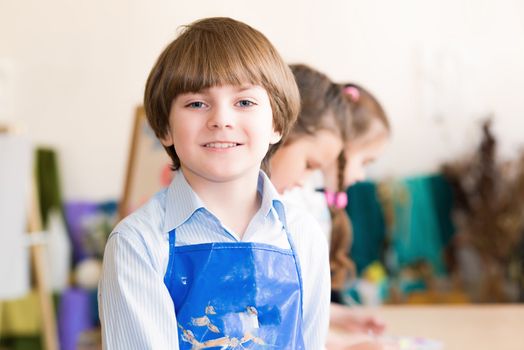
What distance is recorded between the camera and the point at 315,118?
1769 mm

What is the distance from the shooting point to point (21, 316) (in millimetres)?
4004

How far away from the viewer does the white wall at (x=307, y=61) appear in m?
4.35

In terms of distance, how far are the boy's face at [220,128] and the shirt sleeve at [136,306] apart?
135 mm

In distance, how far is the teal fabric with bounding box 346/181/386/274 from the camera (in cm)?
396

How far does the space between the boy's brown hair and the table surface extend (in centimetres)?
88

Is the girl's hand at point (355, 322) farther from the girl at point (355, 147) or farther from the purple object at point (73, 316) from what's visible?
the purple object at point (73, 316)

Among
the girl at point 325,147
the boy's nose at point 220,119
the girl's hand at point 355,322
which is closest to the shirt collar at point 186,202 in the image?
the boy's nose at point 220,119

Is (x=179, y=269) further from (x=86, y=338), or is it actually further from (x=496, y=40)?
(x=496, y=40)

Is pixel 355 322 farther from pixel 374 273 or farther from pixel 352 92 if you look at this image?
pixel 374 273

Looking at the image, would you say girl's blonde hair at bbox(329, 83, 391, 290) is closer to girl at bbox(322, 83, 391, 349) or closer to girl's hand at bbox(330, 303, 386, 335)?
girl at bbox(322, 83, 391, 349)

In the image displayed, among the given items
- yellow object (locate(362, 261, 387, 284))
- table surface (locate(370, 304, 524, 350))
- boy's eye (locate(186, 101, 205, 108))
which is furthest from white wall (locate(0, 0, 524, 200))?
boy's eye (locate(186, 101, 205, 108))

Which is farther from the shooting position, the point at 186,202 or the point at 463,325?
the point at 463,325

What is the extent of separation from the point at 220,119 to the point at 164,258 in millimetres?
186

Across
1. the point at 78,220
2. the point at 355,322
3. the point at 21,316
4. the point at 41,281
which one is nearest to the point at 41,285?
the point at 41,281
